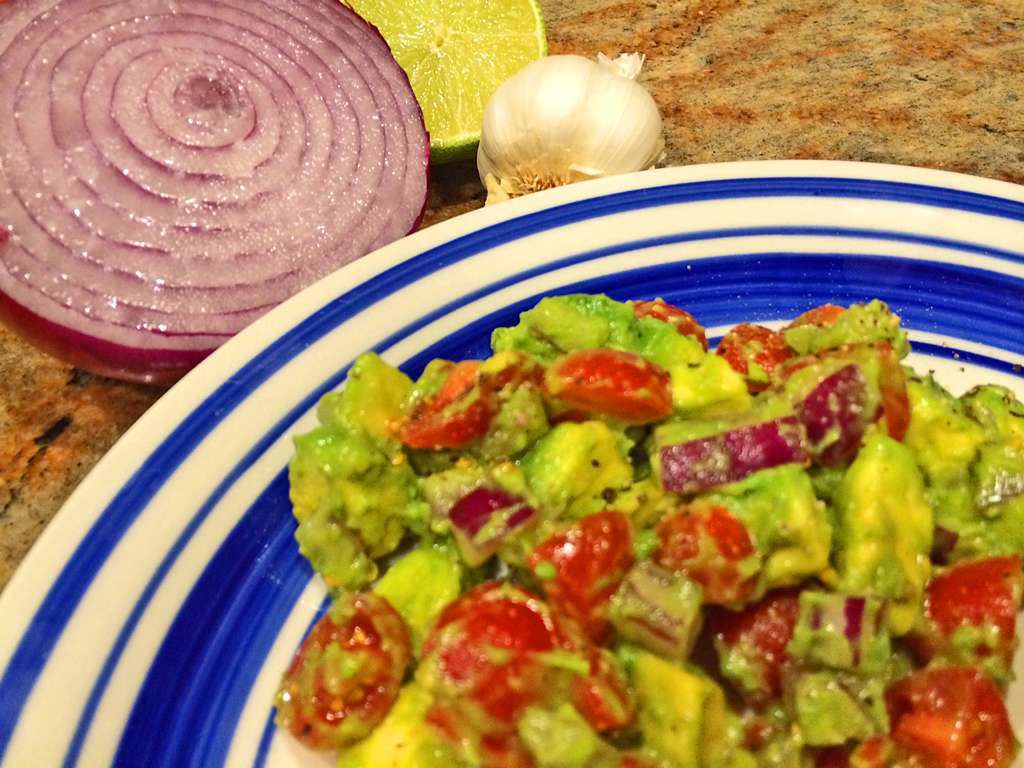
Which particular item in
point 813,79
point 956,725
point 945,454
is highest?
point 813,79

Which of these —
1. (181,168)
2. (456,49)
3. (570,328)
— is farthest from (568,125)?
(181,168)

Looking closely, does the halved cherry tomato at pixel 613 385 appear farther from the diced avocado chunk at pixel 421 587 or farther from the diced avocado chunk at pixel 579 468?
the diced avocado chunk at pixel 421 587

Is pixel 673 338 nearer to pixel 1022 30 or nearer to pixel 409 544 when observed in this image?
→ pixel 409 544

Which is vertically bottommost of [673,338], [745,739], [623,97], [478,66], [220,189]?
[745,739]

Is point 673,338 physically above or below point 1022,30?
below

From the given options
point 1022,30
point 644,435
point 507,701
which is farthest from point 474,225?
point 1022,30

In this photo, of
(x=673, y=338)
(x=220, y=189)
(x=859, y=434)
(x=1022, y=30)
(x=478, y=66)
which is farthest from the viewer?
(x=1022, y=30)

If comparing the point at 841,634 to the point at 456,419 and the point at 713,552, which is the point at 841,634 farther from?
the point at 456,419

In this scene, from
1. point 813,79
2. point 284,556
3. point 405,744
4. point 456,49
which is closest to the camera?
point 405,744
